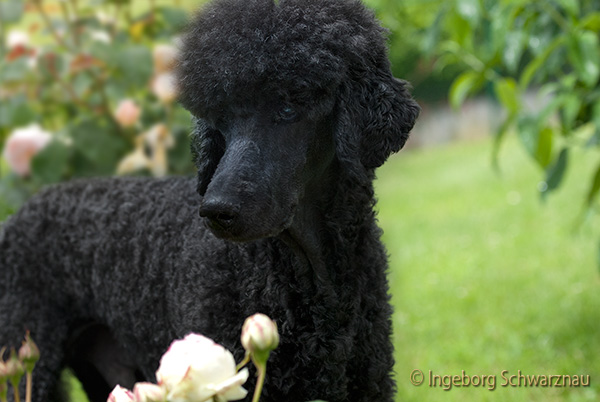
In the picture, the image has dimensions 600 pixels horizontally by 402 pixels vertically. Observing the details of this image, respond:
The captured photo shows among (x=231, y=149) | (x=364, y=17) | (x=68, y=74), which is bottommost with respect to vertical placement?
(x=231, y=149)

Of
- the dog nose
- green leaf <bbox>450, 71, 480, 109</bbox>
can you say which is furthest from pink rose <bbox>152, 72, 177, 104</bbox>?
the dog nose

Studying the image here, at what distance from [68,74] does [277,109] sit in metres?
2.38

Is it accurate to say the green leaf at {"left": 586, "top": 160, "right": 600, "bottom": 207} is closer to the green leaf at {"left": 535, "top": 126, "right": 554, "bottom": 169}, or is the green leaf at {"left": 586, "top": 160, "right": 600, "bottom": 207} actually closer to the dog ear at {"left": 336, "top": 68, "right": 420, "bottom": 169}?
the green leaf at {"left": 535, "top": 126, "right": 554, "bottom": 169}

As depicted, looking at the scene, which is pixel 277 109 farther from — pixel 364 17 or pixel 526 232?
pixel 526 232

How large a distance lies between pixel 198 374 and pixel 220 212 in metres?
0.64

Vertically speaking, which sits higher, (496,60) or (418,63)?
(418,63)

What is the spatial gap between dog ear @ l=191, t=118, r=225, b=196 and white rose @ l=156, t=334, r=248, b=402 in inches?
40.2

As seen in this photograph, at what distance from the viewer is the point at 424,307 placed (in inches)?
197

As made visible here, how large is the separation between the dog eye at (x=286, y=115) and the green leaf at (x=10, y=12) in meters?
2.76

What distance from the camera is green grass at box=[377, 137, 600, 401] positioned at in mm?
3773

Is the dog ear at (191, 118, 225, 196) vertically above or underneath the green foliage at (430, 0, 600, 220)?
underneath

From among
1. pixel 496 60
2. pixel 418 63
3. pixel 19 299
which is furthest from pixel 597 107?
pixel 418 63

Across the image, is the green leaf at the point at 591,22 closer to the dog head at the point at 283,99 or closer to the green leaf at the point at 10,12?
the dog head at the point at 283,99
